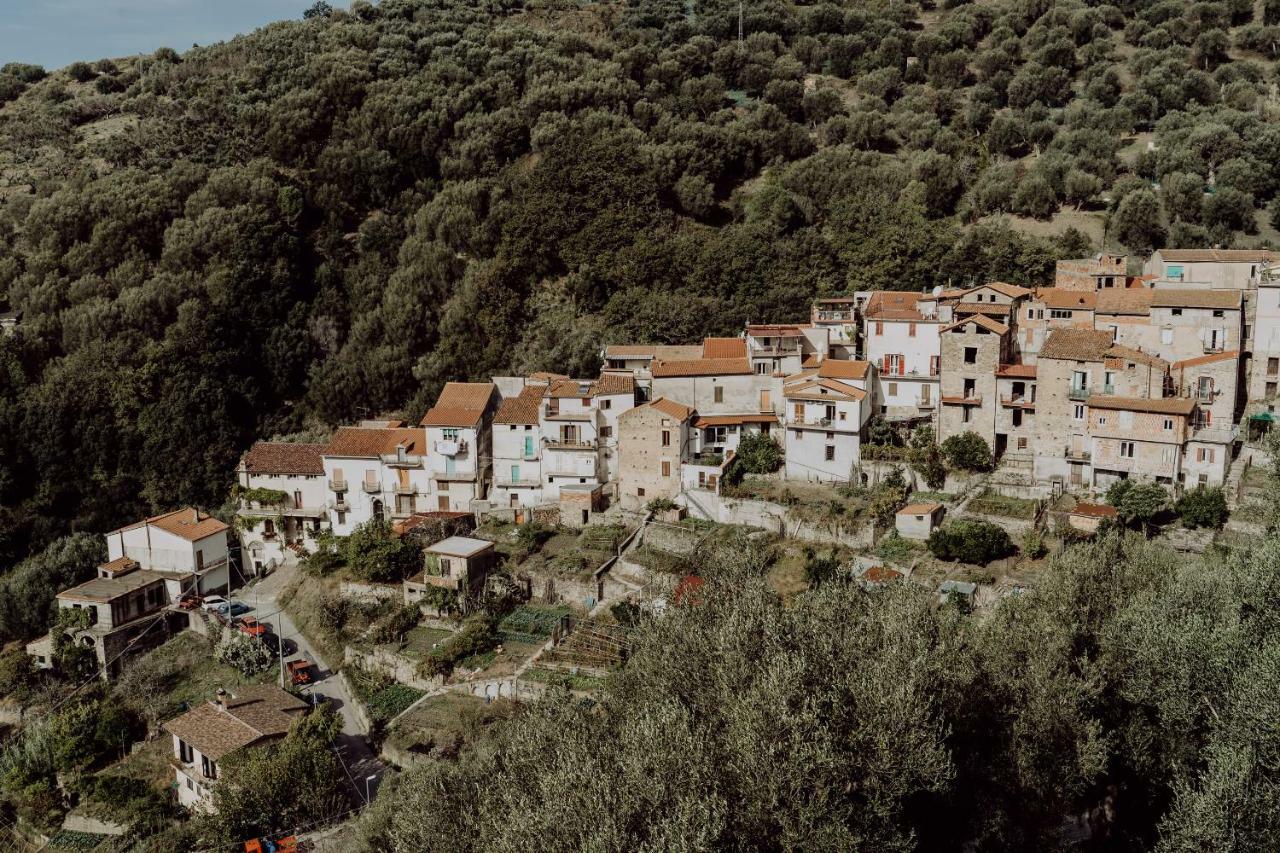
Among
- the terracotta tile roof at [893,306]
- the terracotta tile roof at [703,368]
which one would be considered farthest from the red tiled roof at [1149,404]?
the terracotta tile roof at [703,368]

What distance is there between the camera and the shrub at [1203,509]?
24422 millimetres

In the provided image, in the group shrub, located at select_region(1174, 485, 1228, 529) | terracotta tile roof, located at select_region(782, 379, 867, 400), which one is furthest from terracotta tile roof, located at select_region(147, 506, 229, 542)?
shrub, located at select_region(1174, 485, 1228, 529)

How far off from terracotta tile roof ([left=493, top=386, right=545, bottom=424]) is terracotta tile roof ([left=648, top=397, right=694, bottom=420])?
415 cm

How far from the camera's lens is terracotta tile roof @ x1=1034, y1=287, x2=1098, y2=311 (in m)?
31.8

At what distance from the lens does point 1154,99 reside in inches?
2071

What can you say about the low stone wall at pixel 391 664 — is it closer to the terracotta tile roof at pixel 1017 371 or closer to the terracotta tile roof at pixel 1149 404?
the terracotta tile roof at pixel 1017 371

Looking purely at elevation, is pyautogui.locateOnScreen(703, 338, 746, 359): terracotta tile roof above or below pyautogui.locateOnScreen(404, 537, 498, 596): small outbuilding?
above

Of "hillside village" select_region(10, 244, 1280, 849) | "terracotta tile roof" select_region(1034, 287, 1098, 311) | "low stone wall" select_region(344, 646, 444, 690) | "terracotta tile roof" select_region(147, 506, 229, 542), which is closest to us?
"hillside village" select_region(10, 244, 1280, 849)

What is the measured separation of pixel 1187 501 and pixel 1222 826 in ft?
45.1

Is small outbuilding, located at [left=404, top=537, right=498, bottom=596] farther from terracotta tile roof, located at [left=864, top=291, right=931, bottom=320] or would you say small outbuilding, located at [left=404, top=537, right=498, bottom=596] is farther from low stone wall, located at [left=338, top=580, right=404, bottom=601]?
terracotta tile roof, located at [left=864, top=291, right=931, bottom=320]

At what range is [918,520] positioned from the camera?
26.9m

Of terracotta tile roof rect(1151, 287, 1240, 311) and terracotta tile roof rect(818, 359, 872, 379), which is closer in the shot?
terracotta tile roof rect(1151, 287, 1240, 311)

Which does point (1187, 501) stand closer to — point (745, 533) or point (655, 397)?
point (745, 533)

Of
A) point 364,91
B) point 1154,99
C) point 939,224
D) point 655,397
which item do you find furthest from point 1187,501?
point 364,91
